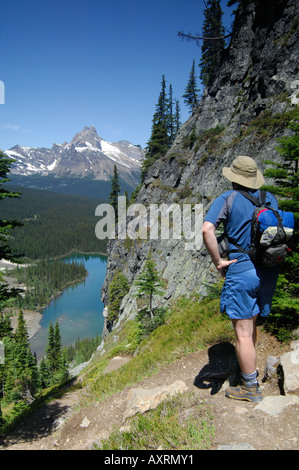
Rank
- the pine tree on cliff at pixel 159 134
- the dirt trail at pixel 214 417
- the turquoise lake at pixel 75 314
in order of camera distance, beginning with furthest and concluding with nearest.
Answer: the turquoise lake at pixel 75 314 < the pine tree on cliff at pixel 159 134 < the dirt trail at pixel 214 417

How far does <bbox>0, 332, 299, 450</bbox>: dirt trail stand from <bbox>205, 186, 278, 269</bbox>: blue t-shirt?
1.98 meters

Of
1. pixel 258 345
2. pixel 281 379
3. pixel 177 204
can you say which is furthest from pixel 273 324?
pixel 177 204

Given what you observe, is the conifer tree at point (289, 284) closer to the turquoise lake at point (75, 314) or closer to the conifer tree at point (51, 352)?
the conifer tree at point (51, 352)

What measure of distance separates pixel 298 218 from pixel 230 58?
37917 millimetres

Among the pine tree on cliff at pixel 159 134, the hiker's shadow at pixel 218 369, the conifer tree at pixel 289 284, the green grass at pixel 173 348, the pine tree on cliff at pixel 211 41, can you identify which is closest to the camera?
the hiker's shadow at pixel 218 369

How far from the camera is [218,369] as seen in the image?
18.1ft

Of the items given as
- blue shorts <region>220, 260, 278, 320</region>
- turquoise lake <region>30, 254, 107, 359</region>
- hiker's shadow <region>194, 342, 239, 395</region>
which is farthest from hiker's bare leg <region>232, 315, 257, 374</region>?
turquoise lake <region>30, 254, 107, 359</region>

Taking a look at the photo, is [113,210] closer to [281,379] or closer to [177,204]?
[177,204]

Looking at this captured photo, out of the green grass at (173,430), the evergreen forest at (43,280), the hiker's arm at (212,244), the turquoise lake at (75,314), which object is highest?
the hiker's arm at (212,244)

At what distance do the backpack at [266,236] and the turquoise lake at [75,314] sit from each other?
328 ft

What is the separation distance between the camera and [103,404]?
632 cm

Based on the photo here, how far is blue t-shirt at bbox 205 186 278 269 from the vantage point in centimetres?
378

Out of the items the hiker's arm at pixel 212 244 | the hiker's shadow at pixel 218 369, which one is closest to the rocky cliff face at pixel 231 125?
the hiker's shadow at pixel 218 369

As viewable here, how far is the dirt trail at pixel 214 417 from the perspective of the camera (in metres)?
3.09
